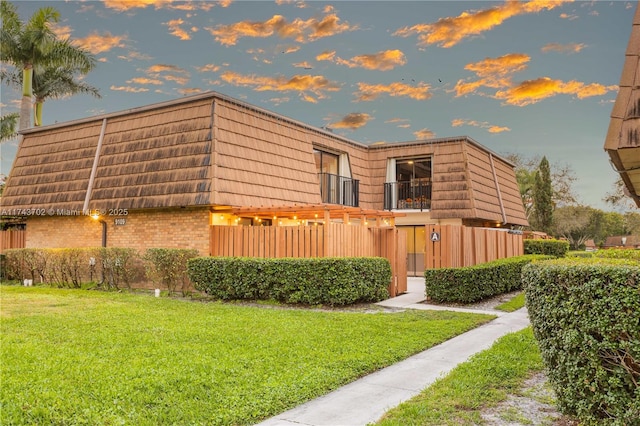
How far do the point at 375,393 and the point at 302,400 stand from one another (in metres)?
0.84

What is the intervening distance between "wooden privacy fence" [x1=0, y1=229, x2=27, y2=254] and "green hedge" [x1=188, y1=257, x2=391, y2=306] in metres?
11.0

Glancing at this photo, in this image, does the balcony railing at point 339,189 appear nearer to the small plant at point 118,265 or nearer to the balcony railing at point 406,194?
the balcony railing at point 406,194

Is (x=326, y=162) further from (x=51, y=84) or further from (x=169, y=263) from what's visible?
(x=51, y=84)

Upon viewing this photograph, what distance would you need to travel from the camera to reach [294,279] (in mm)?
12797

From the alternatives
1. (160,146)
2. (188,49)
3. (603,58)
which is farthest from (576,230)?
(160,146)

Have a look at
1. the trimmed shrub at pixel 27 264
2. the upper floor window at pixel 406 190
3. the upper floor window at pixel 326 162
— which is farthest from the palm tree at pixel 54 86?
the upper floor window at pixel 406 190

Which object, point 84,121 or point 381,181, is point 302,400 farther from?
point 381,181

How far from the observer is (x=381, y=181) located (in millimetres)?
24312

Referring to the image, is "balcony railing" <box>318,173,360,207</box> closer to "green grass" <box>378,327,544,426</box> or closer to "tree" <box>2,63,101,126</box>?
"green grass" <box>378,327,544,426</box>

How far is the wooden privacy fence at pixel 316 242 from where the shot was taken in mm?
13727

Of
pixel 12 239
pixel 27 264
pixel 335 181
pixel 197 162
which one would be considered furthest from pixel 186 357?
pixel 12 239

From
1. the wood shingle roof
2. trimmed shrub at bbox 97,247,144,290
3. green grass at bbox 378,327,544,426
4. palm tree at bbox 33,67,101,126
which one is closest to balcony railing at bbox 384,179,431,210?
the wood shingle roof

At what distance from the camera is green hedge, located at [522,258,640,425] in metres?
3.63

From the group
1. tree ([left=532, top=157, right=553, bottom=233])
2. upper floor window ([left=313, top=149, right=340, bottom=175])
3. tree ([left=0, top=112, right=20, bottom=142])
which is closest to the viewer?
upper floor window ([left=313, top=149, right=340, bottom=175])
